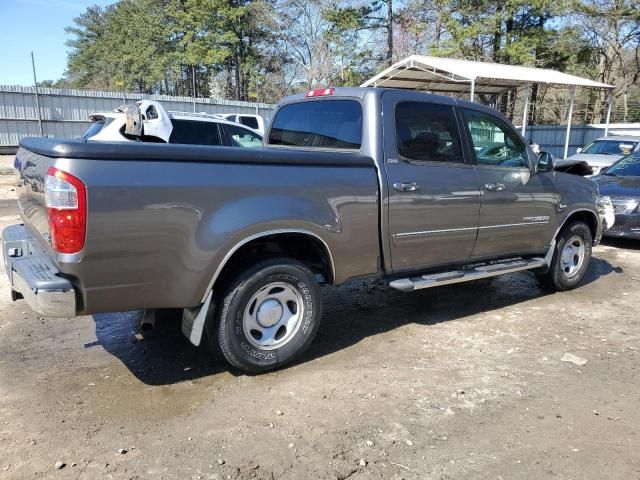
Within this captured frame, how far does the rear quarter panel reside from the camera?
2.92 m

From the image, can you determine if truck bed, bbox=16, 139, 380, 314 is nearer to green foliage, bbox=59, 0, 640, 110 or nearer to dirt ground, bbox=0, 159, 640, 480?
dirt ground, bbox=0, 159, 640, 480

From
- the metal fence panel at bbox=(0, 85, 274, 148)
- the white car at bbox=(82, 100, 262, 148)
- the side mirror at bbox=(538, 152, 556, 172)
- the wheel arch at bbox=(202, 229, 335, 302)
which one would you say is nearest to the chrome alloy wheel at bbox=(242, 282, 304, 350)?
the wheel arch at bbox=(202, 229, 335, 302)

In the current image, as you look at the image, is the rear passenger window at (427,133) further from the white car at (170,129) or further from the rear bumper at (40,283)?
the white car at (170,129)

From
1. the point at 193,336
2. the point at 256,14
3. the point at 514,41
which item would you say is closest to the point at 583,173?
the point at 193,336

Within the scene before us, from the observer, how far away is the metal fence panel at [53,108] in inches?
841

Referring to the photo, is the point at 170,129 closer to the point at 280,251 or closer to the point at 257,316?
the point at 280,251

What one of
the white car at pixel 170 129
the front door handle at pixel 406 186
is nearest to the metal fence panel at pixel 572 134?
the white car at pixel 170 129

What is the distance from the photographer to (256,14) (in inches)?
1423

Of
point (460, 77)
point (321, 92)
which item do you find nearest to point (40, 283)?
point (321, 92)

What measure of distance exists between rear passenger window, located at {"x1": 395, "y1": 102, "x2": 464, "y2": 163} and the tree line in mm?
20824

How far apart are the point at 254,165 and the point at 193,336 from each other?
3.87 ft

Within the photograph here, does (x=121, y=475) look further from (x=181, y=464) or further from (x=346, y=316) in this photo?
(x=346, y=316)

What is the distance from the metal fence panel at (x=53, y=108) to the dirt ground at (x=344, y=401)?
1754cm

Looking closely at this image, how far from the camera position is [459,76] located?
16.3 meters
